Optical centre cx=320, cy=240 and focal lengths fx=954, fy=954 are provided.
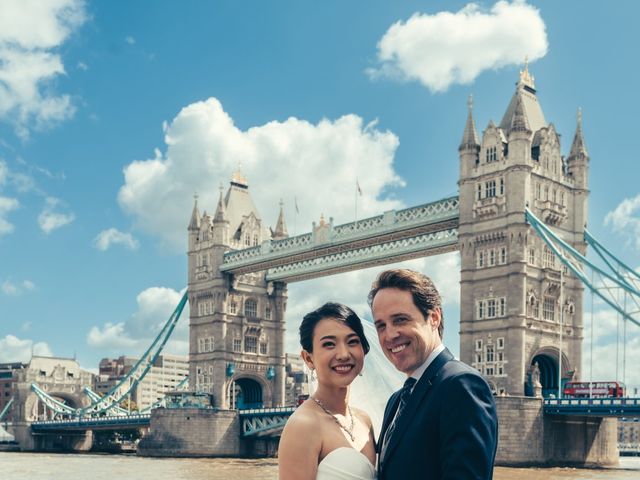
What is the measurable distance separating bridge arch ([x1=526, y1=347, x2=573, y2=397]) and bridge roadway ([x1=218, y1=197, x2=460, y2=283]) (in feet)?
25.6

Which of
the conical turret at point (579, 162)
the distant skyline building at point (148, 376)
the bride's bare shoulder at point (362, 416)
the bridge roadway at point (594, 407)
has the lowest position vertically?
the distant skyline building at point (148, 376)

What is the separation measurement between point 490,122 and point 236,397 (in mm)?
32318

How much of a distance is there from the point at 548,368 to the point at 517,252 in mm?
7493

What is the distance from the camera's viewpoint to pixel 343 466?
13.7ft

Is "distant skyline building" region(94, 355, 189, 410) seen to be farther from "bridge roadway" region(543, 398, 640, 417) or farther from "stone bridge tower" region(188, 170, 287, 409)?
"bridge roadway" region(543, 398, 640, 417)

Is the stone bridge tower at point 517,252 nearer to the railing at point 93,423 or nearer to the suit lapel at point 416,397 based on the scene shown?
the railing at point 93,423

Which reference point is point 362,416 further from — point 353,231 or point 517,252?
point 353,231

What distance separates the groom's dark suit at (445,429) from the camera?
12.4ft

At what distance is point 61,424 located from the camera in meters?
80.5

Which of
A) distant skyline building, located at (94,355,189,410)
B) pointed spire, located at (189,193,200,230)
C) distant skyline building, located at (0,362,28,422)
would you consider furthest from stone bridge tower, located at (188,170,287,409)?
distant skyline building, located at (94,355,189,410)

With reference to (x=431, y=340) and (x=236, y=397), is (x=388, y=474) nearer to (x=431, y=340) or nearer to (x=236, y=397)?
(x=431, y=340)

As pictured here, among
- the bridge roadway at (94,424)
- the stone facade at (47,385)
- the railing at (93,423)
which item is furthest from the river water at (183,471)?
the stone facade at (47,385)

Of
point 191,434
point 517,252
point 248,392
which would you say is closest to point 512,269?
point 517,252

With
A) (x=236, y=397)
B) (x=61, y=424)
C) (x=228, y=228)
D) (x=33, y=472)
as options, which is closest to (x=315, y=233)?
(x=228, y=228)
